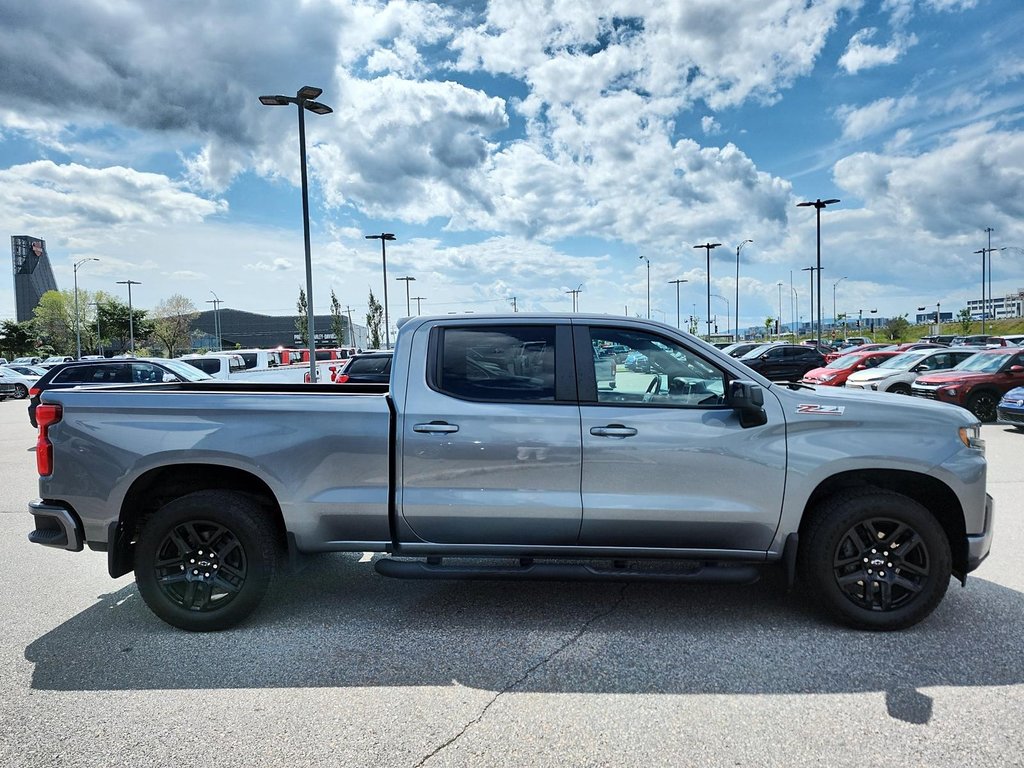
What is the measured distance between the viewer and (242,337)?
4914 inches

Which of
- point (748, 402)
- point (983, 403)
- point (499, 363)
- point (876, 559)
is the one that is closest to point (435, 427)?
point (499, 363)

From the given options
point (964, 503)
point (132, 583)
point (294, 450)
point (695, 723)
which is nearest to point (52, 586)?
point (132, 583)

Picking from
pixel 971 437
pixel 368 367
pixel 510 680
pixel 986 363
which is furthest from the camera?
pixel 368 367

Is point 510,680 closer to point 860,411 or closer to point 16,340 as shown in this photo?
point 860,411

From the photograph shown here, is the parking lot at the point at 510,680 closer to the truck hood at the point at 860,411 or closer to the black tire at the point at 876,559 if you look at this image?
the black tire at the point at 876,559

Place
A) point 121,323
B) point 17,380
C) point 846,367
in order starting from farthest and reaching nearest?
point 121,323
point 17,380
point 846,367

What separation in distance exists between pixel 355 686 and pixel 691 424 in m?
2.25

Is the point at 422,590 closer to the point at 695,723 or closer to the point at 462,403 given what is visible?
the point at 462,403

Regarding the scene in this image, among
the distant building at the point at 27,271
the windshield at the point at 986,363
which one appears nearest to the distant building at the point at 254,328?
the distant building at the point at 27,271

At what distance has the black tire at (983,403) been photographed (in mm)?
13922

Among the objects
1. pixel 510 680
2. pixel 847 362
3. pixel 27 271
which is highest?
pixel 27 271

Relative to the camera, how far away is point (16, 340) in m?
81.8

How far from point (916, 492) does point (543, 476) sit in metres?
2.28

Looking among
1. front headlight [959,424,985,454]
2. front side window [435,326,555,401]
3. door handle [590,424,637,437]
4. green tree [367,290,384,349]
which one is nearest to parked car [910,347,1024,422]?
front headlight [959,424,985,454]
